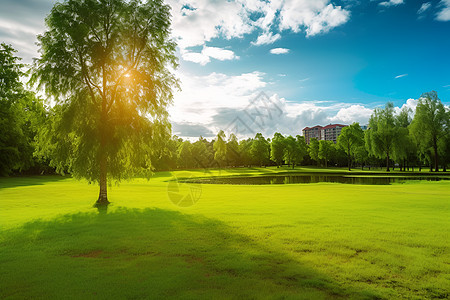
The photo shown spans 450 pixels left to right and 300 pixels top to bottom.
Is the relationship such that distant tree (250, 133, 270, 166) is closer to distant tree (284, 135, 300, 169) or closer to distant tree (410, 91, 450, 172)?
distant tree (284, 135, 300, 169)

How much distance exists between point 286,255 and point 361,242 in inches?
118

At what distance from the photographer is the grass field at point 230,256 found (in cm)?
539

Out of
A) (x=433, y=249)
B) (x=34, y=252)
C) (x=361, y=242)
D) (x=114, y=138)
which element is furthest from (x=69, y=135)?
(x=433, y=249)

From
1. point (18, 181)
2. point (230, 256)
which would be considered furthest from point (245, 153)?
point (230, 256)

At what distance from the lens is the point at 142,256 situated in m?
7.48

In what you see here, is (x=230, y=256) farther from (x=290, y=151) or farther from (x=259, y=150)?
(x=259, y=150)

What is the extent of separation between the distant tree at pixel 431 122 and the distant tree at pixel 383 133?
18.1 ft

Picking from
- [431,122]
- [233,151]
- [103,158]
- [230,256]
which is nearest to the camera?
[230,256]

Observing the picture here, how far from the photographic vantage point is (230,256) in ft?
23.9

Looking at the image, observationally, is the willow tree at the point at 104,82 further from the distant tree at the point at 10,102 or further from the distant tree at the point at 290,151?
the distant tree at the point at 290,151

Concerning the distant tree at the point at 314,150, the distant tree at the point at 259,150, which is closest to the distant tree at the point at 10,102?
the distant tree at the point at 259,150

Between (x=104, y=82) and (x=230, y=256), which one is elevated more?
(x=104, y=82)

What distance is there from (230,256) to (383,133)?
3014 inches

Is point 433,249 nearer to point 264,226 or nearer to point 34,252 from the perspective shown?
point 264,226
